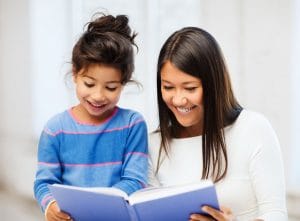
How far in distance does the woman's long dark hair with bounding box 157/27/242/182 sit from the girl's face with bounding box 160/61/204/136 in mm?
15

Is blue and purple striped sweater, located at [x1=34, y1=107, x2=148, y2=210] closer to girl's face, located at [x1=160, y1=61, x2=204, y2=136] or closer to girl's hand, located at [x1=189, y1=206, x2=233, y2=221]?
girl's face, located at [x1=160, y1=61, x2=204, y2=136]

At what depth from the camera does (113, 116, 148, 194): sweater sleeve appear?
1.51m

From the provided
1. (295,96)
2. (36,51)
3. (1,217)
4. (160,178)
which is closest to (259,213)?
(160,178)

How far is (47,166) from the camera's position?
60.4 inches

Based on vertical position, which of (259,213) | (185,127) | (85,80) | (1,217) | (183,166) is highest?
(85,80)

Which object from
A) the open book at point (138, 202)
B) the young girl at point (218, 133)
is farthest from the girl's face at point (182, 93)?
the open book at point (138, 202)

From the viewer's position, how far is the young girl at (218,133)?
1.44 m

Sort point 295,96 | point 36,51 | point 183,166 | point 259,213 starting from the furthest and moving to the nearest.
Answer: point 36,51, point 295,96, point 183,166, point 259,213

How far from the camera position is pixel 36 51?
2.66 meters

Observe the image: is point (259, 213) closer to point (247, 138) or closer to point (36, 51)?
point (247, 138)

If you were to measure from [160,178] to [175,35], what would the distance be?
1.46 ft

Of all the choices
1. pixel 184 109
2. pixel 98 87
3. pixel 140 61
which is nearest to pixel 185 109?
pixel 184 109

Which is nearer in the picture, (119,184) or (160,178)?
(119,184)

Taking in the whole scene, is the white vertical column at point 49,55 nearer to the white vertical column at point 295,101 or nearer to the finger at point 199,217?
the white vertical column at point 295,101
